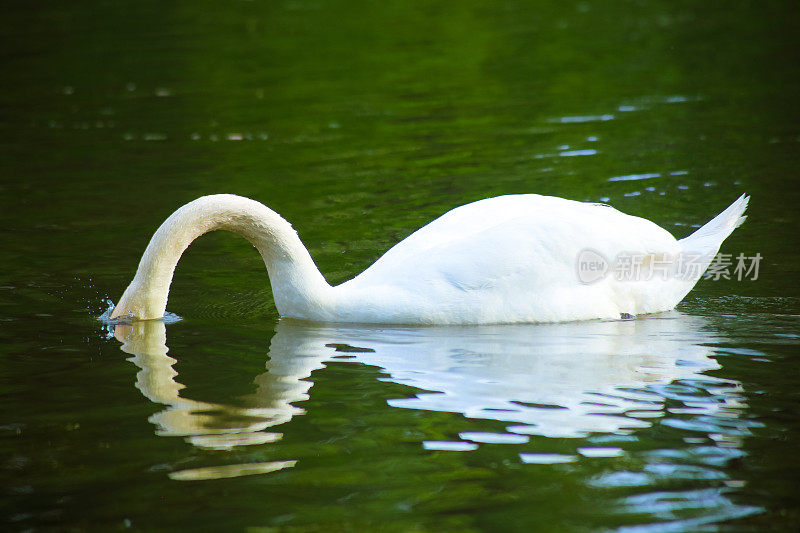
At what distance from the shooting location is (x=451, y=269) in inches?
299

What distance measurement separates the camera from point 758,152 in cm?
1291

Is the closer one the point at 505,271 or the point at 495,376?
the point at 495,376

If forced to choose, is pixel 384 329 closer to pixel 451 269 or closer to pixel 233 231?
pixel 451 269

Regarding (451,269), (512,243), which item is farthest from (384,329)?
(512,243)

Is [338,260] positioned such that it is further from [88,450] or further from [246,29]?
[246,29]

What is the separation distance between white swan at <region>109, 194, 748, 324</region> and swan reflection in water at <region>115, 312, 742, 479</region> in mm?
130

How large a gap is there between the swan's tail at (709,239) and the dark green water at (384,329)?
0.32 meters

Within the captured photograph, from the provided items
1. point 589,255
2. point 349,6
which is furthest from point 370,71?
point 589,255

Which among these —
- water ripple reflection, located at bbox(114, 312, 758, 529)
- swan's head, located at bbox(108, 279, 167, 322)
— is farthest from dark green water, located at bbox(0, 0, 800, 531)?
swan's head, located at bbox(108, 279, 167, 322)

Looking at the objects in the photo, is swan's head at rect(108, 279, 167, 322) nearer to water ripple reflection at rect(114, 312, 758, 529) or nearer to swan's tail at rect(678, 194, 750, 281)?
water ripple reflection at rect(114, 312, 758, 529)

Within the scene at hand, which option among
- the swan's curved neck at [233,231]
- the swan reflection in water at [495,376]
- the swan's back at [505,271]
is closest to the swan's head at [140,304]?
the swan's curved neck at [233,231]

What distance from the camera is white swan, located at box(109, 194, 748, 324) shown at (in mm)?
7578

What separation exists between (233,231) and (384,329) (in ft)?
3.89

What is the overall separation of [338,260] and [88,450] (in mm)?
4441
